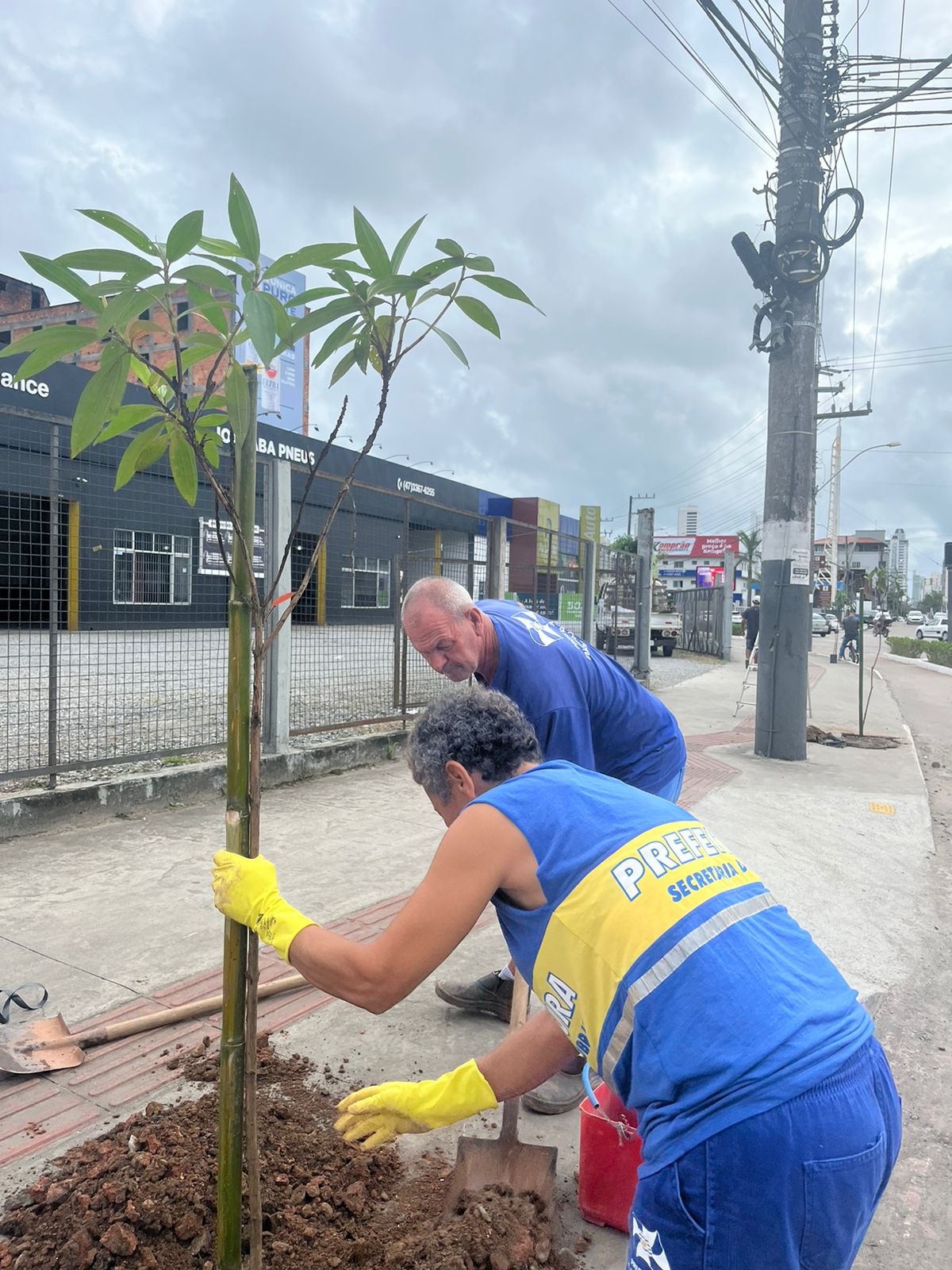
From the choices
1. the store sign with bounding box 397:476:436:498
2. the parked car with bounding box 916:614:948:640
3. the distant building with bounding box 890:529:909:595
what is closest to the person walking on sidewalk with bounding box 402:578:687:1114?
the store sign with bounding box 397:476:436:498

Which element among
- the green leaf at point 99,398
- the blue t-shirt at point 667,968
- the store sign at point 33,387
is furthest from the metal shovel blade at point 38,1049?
the store sign at point 33,387

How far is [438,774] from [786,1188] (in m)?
0.86

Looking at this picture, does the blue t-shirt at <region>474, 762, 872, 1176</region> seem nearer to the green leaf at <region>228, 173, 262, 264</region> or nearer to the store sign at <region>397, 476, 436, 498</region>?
the green leaf at <region>228, 173, 262, 264</region>

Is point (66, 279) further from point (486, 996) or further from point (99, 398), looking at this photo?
point (486, 996)

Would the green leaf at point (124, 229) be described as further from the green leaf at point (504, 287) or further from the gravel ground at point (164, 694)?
the gravel ground at point (164, 694)

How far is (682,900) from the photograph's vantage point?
1.36m

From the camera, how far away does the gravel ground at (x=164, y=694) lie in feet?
19.9

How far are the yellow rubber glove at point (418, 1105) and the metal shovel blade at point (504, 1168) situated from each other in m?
0.56

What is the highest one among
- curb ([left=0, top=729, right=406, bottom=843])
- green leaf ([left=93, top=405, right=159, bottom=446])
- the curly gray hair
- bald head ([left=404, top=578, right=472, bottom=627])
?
green leaf ([left=93, top=405, right=159, bottom=446])

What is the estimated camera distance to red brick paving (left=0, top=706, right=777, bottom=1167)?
246cm

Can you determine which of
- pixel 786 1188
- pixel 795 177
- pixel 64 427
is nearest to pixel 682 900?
pixel 786 1188

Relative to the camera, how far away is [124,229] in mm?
1215

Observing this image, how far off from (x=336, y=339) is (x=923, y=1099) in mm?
3104

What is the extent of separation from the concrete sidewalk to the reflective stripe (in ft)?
3.71
